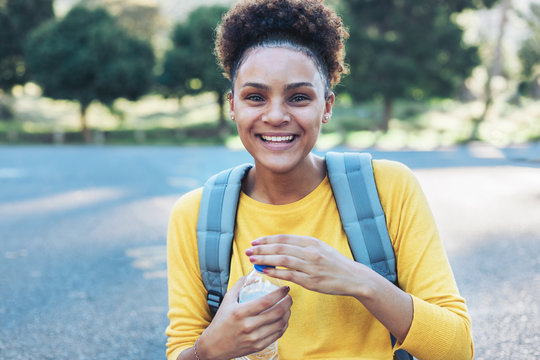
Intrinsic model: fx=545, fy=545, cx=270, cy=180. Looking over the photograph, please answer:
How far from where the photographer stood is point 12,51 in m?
31.8

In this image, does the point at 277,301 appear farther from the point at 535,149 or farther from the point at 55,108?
the point at 55,108

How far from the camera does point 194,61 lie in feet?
92.7

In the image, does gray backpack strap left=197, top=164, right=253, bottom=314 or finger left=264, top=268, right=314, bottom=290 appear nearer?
finger left=264, top=268, right=314, bottom=290

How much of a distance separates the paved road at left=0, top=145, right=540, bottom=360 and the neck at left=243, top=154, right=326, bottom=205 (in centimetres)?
186

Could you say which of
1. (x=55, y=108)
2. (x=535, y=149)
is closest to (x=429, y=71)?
(x=535, y=149)

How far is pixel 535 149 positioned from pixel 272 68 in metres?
17.0

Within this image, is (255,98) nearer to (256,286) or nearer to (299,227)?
(299,227)

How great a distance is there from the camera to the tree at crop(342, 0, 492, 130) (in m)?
24.7

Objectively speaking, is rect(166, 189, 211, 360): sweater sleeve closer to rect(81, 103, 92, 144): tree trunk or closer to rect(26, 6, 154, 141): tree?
rect(26, 6, 154, 141): tree

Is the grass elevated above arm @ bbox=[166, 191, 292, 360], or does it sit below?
below

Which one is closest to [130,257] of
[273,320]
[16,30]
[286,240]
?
[273,320]

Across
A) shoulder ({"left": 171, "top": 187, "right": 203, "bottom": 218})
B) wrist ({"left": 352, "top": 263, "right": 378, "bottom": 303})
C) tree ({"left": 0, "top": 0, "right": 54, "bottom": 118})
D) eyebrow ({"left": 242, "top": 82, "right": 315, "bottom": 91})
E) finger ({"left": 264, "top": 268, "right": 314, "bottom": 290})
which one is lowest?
wrist ({"left": 352, "top": 263, "right": 378, "bottom": 303})

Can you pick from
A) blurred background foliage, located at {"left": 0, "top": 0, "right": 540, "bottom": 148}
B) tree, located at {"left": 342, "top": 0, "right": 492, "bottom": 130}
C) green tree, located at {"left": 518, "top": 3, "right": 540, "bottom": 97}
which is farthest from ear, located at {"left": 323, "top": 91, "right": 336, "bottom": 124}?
green tree, located at {"left": 518, "top": 3, "right": 540, "bottom": 97}

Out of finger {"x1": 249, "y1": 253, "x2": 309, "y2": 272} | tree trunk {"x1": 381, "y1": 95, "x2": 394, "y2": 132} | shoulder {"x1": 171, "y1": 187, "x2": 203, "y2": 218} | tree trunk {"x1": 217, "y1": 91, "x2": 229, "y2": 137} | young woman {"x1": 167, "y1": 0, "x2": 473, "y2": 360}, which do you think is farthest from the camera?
tree trunk {"x1": 217, "y1": 91, "x2": 229, "y2": 137}
